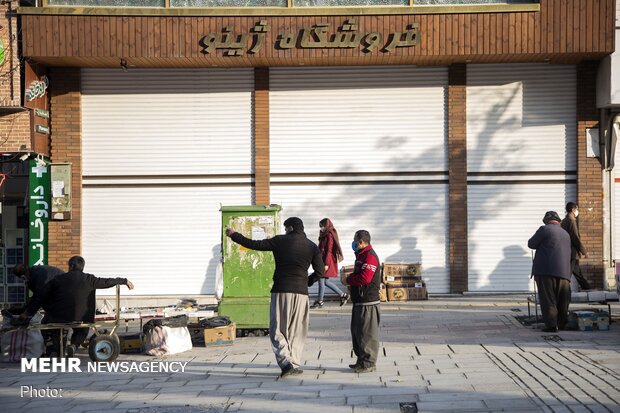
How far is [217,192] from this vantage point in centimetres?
2017

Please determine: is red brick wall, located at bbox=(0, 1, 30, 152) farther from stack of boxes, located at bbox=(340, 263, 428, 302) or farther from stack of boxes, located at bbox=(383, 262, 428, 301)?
stack of boxes, located at bbox=(383, 262, 428, 301)

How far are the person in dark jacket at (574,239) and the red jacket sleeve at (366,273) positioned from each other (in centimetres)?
667

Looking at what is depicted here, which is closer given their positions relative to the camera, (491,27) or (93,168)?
(491,27)

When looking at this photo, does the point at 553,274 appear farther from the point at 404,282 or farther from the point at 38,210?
the point at 38,210

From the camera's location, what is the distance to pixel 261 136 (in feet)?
65.5

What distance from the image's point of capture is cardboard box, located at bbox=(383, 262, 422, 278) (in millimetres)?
19312

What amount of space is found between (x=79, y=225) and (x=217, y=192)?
311cm

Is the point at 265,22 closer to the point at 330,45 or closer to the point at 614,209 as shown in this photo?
the point at 330,45

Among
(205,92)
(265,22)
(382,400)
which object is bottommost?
(382,400)

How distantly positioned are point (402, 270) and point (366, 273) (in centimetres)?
851

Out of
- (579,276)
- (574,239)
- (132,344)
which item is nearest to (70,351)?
(132,344)

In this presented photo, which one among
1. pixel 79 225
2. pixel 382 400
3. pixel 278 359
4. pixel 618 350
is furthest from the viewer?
pixel 79 225

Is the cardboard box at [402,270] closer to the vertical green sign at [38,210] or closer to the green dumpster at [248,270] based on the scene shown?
the green dumpster at [248,270]

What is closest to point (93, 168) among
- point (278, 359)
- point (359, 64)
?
point (359, 64)
